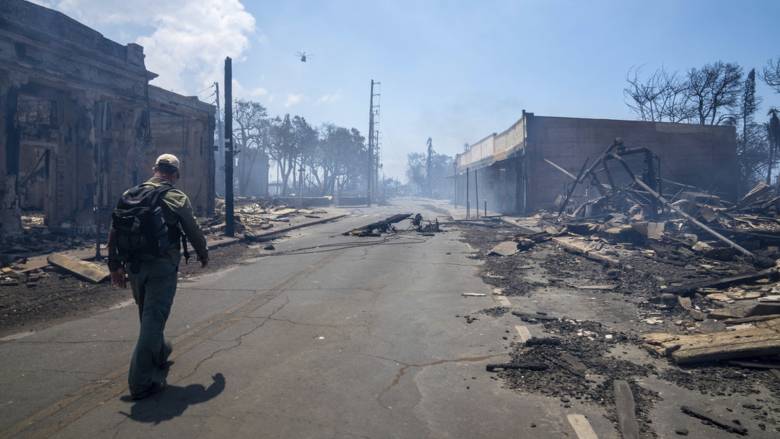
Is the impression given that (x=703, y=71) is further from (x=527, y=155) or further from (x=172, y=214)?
(x=172, y=214)

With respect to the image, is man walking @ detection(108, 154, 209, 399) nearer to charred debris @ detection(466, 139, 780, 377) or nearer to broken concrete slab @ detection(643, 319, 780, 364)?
charred debris @ detection(466, 139, 780, 377)

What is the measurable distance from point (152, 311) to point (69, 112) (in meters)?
15.9

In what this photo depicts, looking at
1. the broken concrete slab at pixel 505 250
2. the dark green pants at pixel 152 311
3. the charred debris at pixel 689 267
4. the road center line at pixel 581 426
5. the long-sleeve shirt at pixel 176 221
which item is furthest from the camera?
the broken concrete slab at pixel 505 250

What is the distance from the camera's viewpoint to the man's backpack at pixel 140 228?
3719 mm

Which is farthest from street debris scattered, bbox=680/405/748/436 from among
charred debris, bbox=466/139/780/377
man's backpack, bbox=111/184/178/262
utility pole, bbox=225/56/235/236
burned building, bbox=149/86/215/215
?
burned building, bbox=149/86/215/215

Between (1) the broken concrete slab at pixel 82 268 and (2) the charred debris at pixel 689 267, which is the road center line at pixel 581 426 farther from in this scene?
(1) the broken concrete slab at pixel 82 268

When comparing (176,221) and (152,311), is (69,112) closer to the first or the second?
(176,221)

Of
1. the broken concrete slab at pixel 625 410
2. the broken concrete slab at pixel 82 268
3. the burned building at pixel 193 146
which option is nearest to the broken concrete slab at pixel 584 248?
the broken concrete slab at pixel 625 410

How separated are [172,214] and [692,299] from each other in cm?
682

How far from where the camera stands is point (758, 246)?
10656mm

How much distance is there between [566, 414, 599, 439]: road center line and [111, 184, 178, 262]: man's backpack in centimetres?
339

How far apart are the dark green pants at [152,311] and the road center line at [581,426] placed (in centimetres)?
315

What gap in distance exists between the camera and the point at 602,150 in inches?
1091

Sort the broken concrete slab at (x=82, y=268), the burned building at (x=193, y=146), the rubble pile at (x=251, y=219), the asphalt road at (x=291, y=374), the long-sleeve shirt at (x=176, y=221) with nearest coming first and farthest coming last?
the asphalt road at (x=291, y=374) → the long-sleeve shirt at (x=176, y=221) → the broken concrete slab at (x=82, y=268) → the rubble pile at (x=251, y=219) → the burned building at (x=193, y=146)
